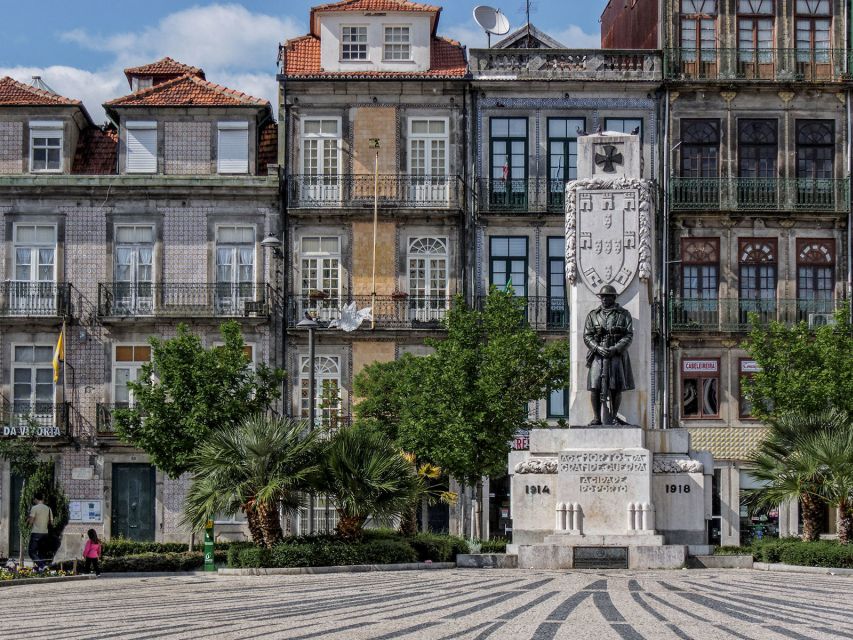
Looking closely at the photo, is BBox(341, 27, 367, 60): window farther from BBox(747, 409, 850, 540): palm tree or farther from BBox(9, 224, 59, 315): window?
BBox(747, 409, 850, 540): palm tree

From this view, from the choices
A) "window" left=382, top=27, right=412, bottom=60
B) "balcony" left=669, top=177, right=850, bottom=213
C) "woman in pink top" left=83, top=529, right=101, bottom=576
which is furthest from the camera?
"window" left=382, top=27, right=412, bottom=60

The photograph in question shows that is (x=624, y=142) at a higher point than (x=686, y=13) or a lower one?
lower

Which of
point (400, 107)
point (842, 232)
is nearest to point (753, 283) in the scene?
point (842, 232)

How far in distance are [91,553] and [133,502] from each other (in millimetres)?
15720

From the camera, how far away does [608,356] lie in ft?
103

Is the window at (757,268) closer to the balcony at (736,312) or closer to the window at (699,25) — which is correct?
the balcony at (736,312)

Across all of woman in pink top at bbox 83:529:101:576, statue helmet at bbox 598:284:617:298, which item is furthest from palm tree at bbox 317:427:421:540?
statue helmet at bbox 598:284:617:298

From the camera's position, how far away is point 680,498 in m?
31.6

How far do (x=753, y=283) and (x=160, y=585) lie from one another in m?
25.3

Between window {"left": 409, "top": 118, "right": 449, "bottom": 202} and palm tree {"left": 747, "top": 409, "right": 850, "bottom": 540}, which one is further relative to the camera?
window {"left": 409, "top": 118, "right": 449, "bottom": 202}

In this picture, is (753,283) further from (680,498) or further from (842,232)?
(680,498)

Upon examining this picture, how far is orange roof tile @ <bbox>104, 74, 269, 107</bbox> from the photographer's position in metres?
49.4

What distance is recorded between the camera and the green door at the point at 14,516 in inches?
1873

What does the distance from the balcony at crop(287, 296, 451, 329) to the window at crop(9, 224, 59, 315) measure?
23.1 ft
